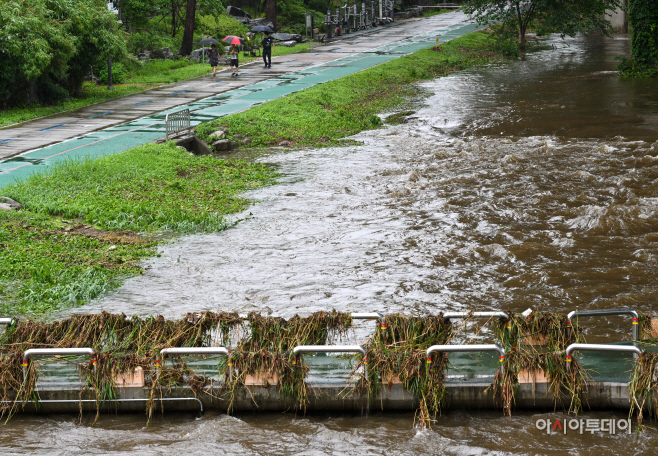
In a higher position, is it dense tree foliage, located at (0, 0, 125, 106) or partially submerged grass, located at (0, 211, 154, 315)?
dense tree foliage, located at (0, 0, 125, 106)

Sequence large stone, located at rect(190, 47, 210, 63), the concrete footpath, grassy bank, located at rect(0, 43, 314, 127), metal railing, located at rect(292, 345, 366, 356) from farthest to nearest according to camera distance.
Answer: large stone, located at rect(190, 47, 210, 63) < grassy bank, located at rect(0, 43, 314, 127) < the concrete footpath < metal railing, located at rect(292, 345, 366, 356)

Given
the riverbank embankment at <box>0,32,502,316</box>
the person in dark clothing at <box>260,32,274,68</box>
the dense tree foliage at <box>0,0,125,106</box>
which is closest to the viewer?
the riverbank embankment at <box>0,32,502,316</box>

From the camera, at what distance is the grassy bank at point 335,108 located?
2534cm

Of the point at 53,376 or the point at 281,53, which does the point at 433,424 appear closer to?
the point at 53,376

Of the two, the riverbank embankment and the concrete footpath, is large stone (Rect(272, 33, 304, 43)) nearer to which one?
the concrete footpath

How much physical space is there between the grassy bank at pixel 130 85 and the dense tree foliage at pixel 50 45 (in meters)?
0.84

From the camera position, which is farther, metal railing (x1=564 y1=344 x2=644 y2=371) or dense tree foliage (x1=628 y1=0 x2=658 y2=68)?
dense tree foliage (x1=628 y1=0 x2=658 y2=68)

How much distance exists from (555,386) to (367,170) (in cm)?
1330

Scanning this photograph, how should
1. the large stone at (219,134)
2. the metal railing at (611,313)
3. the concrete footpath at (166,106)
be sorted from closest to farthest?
the metal railing at (611,313) < the concrete footpath at (166,106) < the large stone at (219,134)

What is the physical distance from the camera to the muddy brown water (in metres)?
7.80

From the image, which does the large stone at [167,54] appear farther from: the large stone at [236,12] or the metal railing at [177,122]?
the metal railing at [177,122]

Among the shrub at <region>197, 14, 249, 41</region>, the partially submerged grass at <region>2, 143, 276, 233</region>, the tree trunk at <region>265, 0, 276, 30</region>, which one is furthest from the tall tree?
the partially submerged grass at <region>2, 143, 276, 233</region>

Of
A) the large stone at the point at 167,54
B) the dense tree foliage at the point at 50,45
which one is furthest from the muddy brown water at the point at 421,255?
the large stone at the point at 167,54

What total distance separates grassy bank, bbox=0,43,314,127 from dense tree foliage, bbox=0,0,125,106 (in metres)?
0.84
